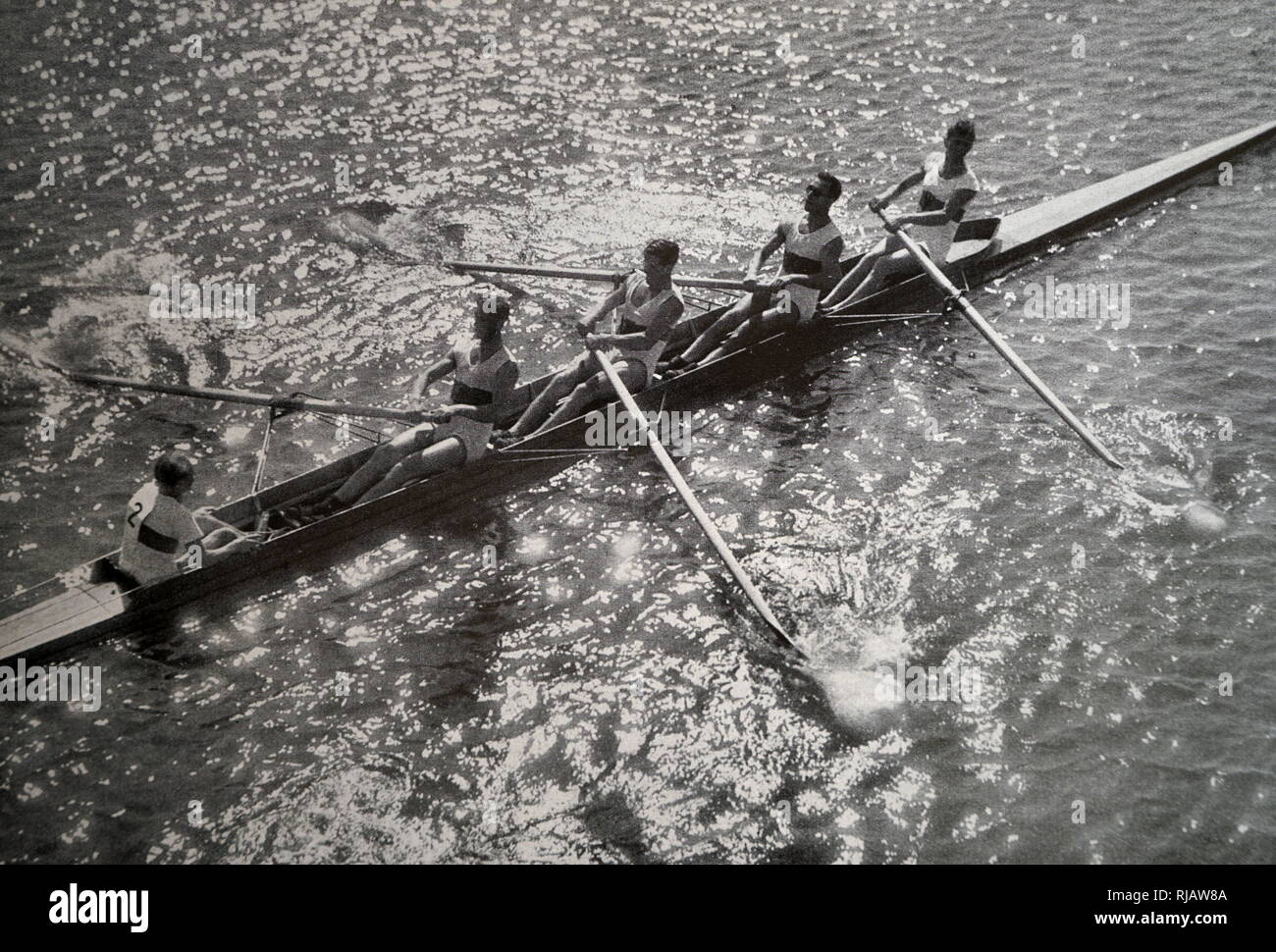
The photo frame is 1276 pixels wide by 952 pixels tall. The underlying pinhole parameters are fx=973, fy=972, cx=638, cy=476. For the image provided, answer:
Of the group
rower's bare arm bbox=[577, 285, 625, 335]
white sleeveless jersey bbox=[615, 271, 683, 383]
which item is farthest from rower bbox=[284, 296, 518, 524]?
white sleeveless jersey bbox=[615, 271, 683, 383]

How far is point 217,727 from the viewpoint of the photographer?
340 inches

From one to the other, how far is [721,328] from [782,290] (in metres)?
0.97

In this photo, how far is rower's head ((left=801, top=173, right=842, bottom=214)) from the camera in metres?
12.0

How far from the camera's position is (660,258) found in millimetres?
10984

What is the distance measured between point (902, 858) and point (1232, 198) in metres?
13.9

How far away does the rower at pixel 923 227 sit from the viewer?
13.3 m

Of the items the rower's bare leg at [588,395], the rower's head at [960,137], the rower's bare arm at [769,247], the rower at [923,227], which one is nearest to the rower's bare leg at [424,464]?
the rower's bare leg at [588,395]

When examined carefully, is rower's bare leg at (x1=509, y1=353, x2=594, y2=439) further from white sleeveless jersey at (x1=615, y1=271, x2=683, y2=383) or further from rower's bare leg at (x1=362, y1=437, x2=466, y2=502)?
rower's bare leg at (x1=362, y1=437, x2=466, y2=502)

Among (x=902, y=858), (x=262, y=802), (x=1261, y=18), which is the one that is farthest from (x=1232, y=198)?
(x=262, y=802)
